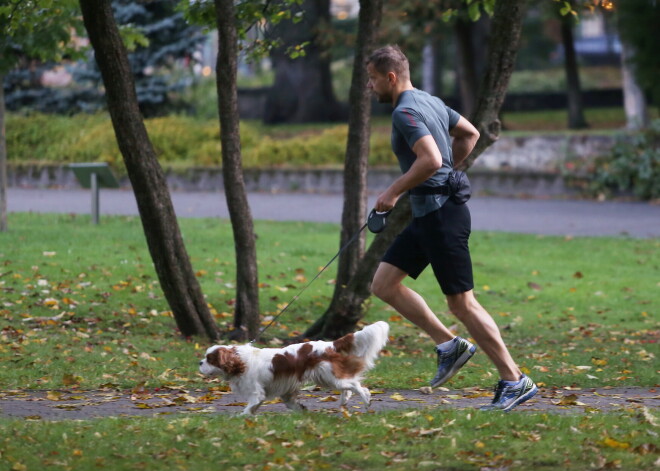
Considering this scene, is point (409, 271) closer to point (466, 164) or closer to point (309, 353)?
point (309, 353)

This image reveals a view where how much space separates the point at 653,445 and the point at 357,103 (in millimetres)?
5048

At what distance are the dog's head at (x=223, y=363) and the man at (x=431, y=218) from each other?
928 millimetres

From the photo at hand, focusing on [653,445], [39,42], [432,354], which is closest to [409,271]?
[653,445]

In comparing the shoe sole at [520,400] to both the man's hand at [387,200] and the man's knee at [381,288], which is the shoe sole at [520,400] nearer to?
the man's knee at [381,288]

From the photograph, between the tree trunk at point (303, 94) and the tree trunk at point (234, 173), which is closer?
the tree trunk at point (234, 173)

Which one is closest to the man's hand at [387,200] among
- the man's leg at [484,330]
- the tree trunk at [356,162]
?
the man's leg at [484,330]

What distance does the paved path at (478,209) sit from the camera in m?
18.2

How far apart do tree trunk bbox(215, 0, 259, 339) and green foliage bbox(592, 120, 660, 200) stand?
1344 centimetres

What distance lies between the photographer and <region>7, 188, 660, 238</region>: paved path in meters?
18.2

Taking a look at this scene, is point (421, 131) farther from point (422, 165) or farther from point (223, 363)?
point (223, 363)

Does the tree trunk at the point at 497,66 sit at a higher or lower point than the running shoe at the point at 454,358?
higher

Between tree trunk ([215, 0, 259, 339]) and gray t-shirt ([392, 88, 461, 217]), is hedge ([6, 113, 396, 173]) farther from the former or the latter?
gray t-shirt ([392, 88, 461, 217])

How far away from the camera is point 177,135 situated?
25.5 meters

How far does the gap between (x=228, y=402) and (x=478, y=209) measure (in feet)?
45.6
